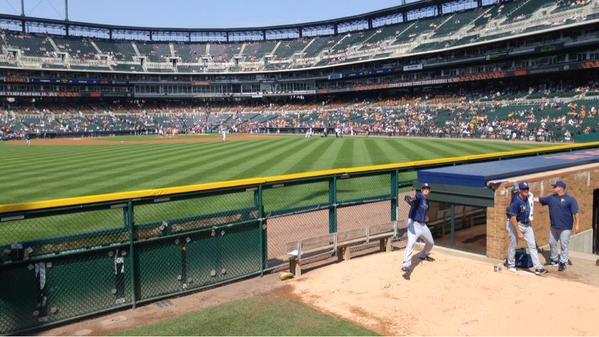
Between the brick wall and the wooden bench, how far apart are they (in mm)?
2057

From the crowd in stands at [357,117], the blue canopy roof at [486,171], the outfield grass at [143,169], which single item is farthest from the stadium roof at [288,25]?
the blue canopy roof at [486,171]

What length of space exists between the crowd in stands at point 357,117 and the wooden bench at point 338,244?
111 feet

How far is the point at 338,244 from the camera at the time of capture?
9.04 m

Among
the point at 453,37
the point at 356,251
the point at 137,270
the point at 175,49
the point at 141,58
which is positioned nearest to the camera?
the point at 137,270

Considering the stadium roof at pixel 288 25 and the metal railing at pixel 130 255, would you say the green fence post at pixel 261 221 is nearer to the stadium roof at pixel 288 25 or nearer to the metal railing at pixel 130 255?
the metal railing at pixel 130 255

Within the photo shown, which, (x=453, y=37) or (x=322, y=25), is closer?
(x=453, y=37)

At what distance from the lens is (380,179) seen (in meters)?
20.4

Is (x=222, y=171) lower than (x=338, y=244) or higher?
higher

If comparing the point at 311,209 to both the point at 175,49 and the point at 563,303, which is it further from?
the point at 175,49

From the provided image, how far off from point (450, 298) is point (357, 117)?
59.6m

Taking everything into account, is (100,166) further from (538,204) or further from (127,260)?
(538,204)

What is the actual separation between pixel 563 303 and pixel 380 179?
1375 cm

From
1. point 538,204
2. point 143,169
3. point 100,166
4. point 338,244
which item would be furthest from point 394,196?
point 100,166

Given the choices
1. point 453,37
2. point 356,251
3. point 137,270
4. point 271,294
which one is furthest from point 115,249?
point 453,37
